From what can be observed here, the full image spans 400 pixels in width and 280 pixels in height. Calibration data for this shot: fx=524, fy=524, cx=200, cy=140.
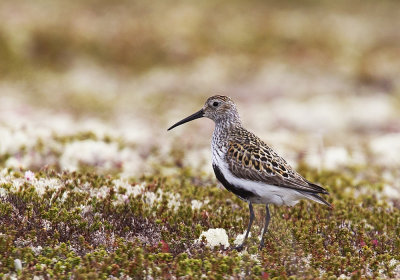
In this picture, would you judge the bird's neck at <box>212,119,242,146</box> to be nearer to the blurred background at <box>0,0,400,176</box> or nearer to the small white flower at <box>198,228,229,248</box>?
the small white flower at <box>198,228,229,248</box>

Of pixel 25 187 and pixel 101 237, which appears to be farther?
pixel 25 187

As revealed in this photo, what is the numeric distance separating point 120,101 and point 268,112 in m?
7.73

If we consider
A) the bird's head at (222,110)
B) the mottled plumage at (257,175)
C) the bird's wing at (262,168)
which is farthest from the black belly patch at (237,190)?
the bird's head at (222,110)

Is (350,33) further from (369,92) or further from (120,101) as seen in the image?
(120,101)

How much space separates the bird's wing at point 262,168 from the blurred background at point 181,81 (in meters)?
4.85

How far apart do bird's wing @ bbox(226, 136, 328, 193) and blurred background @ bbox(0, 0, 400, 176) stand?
4848 millimetres

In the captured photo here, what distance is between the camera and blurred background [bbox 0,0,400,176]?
51.2ft

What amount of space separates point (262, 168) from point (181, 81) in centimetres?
2321

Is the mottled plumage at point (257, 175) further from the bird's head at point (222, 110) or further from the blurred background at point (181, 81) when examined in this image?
the blurred background at point (181, 81)

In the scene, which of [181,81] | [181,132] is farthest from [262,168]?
[181,81]

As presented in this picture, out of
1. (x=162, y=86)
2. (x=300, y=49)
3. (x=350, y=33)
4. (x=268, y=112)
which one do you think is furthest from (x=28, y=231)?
(x=350, y=33)

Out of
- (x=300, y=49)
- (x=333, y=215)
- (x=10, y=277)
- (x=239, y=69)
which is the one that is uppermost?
(x=300, y=49)

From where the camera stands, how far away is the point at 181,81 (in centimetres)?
3117

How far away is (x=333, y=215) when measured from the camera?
1014 centimetres
